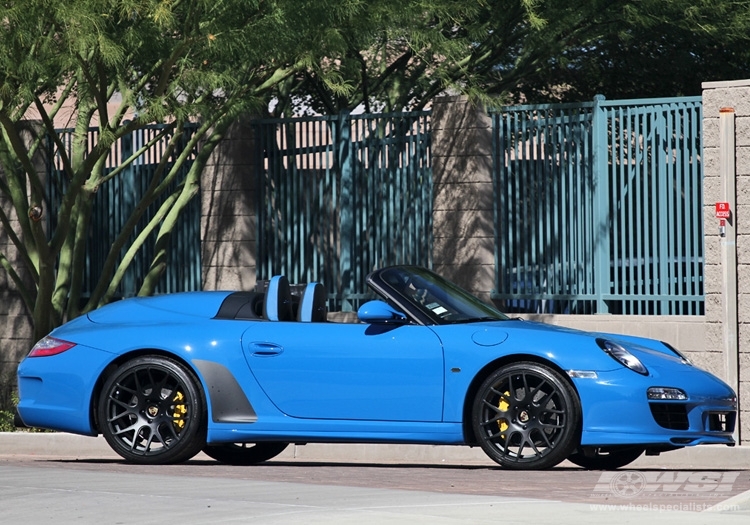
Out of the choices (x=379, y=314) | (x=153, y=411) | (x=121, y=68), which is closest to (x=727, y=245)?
(x=379, y=314)

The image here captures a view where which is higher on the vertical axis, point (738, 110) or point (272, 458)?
point (738, 110)

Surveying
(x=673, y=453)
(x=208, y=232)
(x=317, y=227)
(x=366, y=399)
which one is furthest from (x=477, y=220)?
(x=366, y=399)

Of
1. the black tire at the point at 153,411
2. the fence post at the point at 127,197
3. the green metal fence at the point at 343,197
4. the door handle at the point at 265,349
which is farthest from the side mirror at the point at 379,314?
the fence post at the point at 127,197

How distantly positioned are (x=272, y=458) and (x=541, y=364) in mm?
3159

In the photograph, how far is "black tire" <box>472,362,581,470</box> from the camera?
8.45 m

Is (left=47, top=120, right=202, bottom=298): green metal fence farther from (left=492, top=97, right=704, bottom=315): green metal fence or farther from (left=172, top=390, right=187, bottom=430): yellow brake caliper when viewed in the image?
(left=172, top=390, right=187, bottom=430): yellow brake caliper

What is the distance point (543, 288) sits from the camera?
1384 centimetres

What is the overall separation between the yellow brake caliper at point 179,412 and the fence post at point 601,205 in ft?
18.2

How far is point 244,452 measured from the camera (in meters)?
10.2

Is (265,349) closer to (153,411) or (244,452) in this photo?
(153,411)

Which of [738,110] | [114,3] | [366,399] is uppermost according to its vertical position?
[114,3]

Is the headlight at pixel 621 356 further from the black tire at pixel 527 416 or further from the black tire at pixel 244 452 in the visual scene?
the black tire at pixel 244 452

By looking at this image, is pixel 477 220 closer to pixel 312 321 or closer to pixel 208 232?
pixel 208 232

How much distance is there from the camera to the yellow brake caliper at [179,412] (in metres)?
9.09
